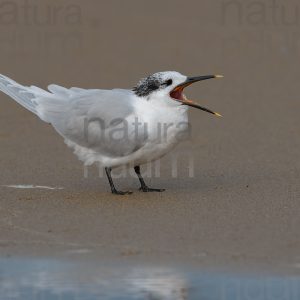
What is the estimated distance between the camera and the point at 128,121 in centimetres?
827

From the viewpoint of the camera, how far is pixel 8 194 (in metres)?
8.43

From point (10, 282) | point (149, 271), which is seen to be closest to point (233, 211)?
point (149, 271)

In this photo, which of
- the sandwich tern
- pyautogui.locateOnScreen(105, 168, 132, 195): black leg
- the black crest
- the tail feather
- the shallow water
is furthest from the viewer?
the tail feather

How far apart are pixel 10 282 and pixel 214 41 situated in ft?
24.3

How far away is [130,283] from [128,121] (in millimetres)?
2333

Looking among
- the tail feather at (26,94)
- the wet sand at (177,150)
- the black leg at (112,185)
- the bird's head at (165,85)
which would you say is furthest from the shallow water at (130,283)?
the tail feather at (26,94)

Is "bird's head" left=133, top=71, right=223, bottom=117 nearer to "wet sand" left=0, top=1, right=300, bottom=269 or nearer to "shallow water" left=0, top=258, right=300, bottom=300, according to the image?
"wet sand" left=0, top=1, right=300, bottom=269

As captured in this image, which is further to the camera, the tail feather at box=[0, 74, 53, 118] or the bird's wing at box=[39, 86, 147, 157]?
the tail feather at box=[0, 74, 53, 118]

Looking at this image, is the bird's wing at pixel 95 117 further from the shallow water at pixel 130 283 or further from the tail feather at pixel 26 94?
the shallow water at pixel 130 283

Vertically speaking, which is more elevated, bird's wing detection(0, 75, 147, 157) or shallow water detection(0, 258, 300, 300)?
bird's wing detection(0, 75, 147, 157)

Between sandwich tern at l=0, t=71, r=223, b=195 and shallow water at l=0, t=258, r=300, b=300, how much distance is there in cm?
186

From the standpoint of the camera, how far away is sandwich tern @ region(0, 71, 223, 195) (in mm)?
8266

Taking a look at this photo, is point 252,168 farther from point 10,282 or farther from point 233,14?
point 233,14

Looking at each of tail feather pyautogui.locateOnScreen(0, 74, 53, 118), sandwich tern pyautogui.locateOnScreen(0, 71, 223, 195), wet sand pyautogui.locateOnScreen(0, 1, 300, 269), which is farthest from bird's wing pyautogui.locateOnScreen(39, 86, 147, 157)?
wet sand pyautogui.locateOnScreen(0, 1, 300, 269)
